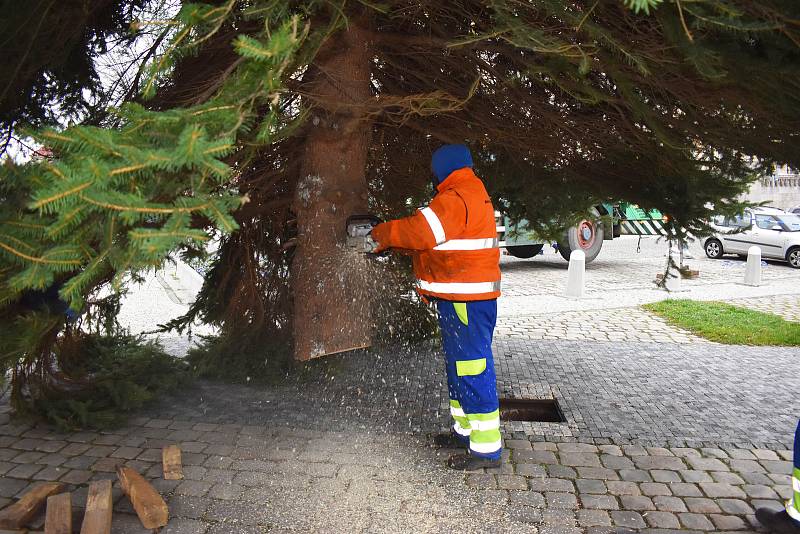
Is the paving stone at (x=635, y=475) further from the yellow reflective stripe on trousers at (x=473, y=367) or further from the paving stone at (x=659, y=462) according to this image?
the yellow reflective stripe on trousers at (x=473, y=367)

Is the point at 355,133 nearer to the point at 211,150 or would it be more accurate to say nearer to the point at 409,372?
the point at 211,150

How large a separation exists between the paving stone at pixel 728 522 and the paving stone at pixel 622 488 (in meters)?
0.39

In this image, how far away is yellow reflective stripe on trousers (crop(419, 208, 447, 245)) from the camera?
11.3ft

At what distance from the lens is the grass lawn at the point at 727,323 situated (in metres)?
7.49

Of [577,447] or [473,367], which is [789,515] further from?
[473,367]

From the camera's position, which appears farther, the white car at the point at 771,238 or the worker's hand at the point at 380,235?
the white car at the point at 771,238

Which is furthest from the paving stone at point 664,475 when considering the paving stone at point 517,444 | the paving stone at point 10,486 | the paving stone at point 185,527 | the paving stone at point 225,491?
the paving stone at point 10,486

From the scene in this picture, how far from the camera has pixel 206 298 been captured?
570 cm

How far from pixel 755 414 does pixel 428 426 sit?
255 centimetres

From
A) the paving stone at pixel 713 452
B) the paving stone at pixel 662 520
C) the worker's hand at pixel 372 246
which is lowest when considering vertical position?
the paving stone at pixel 713 452

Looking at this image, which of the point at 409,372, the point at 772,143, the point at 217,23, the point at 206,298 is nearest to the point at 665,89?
the point at 772,143

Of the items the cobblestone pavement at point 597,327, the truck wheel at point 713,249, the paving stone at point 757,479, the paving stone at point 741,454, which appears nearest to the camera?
the paving stone at point 757,479

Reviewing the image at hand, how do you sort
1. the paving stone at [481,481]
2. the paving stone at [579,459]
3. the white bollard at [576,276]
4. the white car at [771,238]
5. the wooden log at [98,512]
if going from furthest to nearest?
1. the white car at [771,238]
2. the white bollard at [576,276]
3. the paving stone at [579,459]
4. the paving stone at [481,481]
5. the wooden log at [98,512]

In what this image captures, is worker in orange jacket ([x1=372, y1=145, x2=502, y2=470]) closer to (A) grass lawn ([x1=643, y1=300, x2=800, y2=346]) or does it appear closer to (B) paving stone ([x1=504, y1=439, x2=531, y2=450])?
(B) paving stone ([x1=504, y1=439, x2=531, y2=450])
